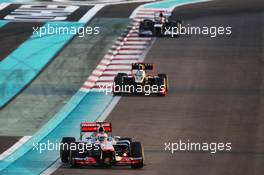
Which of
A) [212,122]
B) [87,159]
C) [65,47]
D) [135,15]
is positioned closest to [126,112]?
[212,122]

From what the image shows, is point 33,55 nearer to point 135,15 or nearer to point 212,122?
point 135,15

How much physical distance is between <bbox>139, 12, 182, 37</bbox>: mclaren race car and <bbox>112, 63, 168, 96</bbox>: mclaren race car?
483 inches

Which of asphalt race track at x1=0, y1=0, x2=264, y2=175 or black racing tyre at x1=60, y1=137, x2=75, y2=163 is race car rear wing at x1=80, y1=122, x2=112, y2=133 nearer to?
black racing tyre at x1=60, y1=137, x2=75, y2=163

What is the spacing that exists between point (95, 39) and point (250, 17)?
1004 cm

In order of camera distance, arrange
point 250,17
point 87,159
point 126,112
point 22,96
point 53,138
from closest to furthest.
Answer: point 87,159
point 53,138
point 126,112
point 22,96
point 250,17

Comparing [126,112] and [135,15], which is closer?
[126,112]

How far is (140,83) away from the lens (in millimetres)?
47438

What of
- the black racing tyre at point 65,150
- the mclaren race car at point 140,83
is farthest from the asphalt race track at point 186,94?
the black racing tyre at point 65,150

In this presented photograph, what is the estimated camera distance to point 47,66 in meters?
54.2

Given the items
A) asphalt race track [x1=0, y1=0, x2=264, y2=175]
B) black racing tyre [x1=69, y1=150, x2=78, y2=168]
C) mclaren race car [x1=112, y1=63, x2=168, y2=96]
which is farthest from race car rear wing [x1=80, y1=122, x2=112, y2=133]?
mclaren race car [x1=112, y1=63, x2=168, y2=96]

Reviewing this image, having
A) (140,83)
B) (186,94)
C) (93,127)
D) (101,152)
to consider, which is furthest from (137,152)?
(186,94)

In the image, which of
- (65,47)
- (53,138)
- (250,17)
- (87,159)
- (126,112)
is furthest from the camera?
(250,17)

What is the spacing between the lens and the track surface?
120ft

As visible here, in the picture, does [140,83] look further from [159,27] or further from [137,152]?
[159,27]
